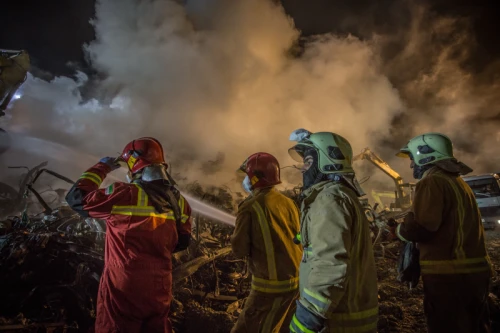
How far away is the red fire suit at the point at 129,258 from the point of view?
78.5 inches

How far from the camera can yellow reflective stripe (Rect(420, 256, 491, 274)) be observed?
7.53ft

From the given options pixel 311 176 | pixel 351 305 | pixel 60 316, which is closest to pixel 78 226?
pixel 60 316

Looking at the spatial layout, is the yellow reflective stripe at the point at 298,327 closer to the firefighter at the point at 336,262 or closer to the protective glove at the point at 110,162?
the firefighter at the point at 336,262

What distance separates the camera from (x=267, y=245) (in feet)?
8.18

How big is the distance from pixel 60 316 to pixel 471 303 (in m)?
4.54

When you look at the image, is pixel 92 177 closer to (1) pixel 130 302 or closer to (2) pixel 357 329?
(1) pixel 130 302

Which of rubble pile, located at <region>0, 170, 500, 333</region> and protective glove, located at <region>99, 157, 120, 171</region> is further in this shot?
rubble pile, located at <region>0, 170, 500, 333</region>

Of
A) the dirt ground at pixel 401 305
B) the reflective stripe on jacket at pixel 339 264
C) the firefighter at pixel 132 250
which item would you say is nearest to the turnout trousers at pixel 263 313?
the firefighter at pixel 132 250

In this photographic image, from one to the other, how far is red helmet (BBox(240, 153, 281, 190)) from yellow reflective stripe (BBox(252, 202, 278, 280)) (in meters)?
0.42

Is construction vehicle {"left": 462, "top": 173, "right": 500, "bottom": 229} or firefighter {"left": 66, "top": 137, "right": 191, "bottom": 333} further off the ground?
construction vehicle {"left": 462, "top": 173, "right": 500, "bottom": 229}

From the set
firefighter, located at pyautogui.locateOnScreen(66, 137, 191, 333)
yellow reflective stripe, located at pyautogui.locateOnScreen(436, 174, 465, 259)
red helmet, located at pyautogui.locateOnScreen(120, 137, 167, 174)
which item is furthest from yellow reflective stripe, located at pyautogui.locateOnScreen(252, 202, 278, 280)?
yellow reflective stripe, located at pyautogui.locateOnScreen(436, 174, 465, 259)

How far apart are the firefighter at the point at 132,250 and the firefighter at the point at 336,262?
1130 millimetres

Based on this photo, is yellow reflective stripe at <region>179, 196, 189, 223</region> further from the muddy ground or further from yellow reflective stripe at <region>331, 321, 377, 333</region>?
the muddy ground

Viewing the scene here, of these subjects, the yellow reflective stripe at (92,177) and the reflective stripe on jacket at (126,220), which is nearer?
the reflective stripe on jacket at (126,220)
